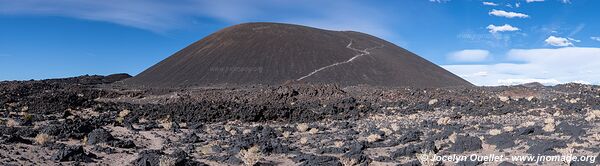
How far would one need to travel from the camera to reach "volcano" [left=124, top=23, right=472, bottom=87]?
53625 mm

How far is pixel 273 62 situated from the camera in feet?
193

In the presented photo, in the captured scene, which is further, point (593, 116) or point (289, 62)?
point (289, 62)

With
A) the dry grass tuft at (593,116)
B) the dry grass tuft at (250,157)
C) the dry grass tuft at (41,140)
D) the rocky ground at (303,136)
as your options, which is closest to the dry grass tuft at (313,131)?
the rocky ground at (303,136)

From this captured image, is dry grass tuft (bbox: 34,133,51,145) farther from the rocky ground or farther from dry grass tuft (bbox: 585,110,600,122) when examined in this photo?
dry grass tuft (bbox: 585,110,600,122)

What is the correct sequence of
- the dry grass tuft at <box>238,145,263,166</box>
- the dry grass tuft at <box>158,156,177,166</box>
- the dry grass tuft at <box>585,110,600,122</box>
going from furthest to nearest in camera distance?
the dry grass tuft at <box>585,110,600,122</box>, the dry grass tuft at <box>238,145,263,166</box>, the dry grass tuft at <box>158,156,177,166</box>

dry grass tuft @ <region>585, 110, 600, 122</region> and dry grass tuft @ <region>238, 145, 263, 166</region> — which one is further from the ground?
dry grass tuft @ <region>585, 110, 600, 122</region>

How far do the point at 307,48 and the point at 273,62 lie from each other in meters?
6.55

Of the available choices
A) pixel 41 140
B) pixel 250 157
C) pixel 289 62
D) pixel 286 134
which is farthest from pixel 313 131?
pixel 289 62

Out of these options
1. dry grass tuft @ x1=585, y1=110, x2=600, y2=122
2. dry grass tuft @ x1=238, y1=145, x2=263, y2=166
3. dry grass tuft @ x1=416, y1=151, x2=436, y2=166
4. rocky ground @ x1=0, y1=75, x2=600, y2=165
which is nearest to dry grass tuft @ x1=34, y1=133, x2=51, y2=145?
rocky ground @ x1=0, y1=75, x2=600, y2=165

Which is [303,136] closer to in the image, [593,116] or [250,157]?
[250,157]

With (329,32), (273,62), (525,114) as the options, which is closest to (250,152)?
(525,114)

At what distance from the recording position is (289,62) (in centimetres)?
5881

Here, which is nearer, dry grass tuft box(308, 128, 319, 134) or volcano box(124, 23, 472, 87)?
dry grass tuft box(308, 128, 319, 134)

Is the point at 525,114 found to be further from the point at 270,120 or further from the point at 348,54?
the point at 348,54
